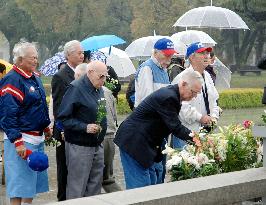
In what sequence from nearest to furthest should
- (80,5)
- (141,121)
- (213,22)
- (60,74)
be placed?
(141,121) → (60,74) → (213,22) → (80,5)

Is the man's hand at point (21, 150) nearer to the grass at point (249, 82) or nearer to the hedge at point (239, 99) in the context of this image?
the hedge at point (239, 99)

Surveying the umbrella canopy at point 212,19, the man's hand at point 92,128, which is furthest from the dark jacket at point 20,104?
the umbrella canopy at point 212,19

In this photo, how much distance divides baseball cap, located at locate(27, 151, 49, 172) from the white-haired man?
1106 mm

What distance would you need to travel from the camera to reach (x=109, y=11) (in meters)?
68.1

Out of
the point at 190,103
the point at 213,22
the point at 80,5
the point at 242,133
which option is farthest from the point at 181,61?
the point at 80,5

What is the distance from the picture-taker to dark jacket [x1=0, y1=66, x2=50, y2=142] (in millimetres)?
6637

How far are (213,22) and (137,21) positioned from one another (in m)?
44.3

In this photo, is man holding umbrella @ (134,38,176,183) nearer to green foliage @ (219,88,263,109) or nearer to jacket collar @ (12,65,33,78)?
jacket collar @ (12,65,33,78)

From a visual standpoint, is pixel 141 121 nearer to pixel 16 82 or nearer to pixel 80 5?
pixel 16 82

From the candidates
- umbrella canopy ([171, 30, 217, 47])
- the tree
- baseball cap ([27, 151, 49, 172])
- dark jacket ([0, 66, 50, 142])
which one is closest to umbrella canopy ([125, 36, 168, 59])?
umbrella canopy ([171, 30, 217, 47])

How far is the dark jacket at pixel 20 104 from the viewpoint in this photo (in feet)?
21.8

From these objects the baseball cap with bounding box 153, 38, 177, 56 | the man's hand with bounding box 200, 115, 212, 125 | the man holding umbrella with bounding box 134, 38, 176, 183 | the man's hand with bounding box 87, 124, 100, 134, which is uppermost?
the baseball cap with bounding box 153, 38, 177, 56

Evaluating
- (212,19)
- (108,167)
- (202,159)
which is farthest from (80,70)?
(212,19)

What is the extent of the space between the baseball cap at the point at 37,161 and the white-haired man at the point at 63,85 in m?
1.11
